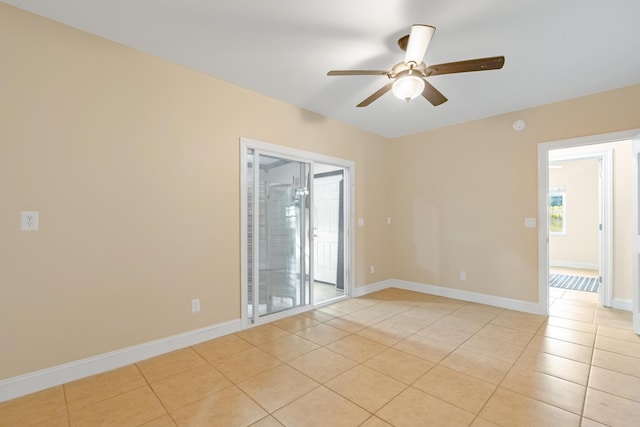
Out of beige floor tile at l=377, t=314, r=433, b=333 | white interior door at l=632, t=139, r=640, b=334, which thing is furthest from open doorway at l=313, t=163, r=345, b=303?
white interior door at l=632, t=139, r=640, b=334

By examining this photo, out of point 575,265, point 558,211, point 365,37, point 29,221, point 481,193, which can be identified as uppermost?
point 365,37

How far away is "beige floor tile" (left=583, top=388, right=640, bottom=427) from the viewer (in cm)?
175

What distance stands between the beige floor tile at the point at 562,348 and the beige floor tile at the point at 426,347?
0.82m

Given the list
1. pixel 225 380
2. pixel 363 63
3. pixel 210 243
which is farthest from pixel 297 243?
pixel 363 63

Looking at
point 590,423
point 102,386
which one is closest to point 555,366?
point 590,423

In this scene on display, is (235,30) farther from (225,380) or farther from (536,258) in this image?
(536,258)

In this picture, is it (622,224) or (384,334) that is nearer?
(384,334)

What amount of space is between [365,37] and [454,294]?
12.7ft

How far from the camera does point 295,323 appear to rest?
3428 millimetres

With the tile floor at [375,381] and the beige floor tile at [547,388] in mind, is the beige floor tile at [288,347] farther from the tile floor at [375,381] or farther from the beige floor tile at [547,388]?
the beige floor tile at [547,388]

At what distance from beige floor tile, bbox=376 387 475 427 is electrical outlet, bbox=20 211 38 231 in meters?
2.76

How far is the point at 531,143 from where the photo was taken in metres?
3.77

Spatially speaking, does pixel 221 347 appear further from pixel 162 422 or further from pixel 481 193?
pixel 481 193

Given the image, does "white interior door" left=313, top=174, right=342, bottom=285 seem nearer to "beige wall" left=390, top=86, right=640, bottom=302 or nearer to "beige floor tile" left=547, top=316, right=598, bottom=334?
"beige wall" left=390, top=86, right=640, bottom=302
